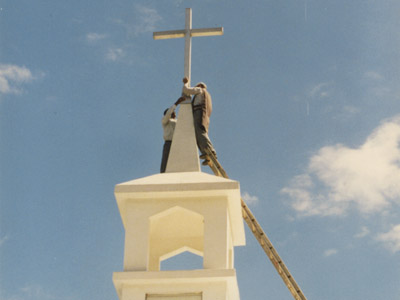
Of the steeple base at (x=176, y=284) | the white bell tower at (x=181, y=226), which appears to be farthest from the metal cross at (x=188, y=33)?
the steeple base at (x=176, y=284)

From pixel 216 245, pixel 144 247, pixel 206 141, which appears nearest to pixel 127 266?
pixel 144 247

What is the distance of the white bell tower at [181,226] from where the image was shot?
1866 cm

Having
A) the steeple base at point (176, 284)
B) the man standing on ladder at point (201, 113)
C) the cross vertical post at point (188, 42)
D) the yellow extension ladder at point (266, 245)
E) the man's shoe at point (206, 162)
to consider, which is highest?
the cross vertical post at point (188, 42)

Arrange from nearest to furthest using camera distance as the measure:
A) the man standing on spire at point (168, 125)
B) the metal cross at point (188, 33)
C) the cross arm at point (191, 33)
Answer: the man standing on spire at point (168, 125) < the metal cross at point (188, 33) < the cross arm at point (191, 33)

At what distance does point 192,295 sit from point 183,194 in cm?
205

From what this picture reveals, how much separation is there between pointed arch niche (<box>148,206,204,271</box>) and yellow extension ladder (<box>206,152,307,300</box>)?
0.99 m

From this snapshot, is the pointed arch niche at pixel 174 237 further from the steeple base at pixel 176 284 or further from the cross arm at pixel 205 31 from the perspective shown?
the cross arm at pixel 205 31

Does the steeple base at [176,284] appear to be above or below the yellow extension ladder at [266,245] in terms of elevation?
below

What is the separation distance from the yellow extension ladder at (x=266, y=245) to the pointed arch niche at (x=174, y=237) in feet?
3.25

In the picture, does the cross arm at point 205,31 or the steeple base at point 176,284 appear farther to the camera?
the cross arm at point 205,31

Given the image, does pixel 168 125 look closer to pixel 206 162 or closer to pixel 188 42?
pixel 206 162

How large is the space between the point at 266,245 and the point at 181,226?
1.87m

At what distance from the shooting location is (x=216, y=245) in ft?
62.7

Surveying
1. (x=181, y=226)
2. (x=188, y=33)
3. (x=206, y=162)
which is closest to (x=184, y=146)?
(x=206, y=162)
